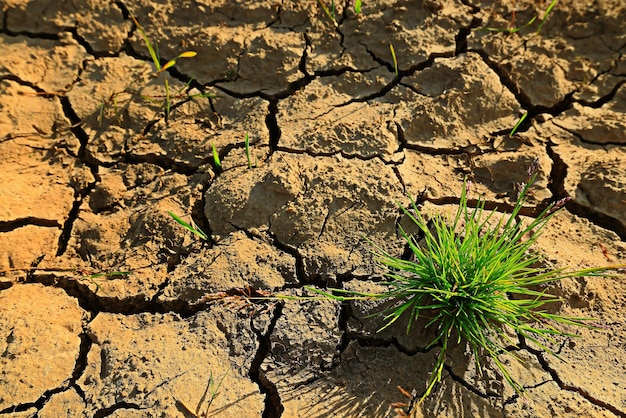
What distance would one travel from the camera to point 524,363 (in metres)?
1.81

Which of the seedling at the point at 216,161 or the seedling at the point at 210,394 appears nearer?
the seedling at the point at 210,394

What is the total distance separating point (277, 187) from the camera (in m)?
2.21

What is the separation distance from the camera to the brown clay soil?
1806 millimetres

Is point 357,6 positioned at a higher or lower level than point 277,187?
higher

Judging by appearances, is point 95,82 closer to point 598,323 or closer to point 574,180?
point 574,180

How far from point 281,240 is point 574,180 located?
4.62 feet

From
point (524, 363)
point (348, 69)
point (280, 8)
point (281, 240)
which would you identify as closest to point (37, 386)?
point (281, 240)

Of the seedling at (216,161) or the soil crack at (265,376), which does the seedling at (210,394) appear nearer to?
the soil crack at (265,376)

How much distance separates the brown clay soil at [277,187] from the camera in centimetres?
181

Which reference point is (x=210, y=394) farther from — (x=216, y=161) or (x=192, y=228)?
(x=216, y=161)

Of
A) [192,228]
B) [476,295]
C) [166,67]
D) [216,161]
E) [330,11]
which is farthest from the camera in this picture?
[330,11]

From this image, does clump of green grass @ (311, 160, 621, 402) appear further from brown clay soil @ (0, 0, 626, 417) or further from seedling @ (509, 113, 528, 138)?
seedling @ (509, 113, 528, 138)

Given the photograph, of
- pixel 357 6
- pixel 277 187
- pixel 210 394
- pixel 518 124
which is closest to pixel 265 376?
pixel 210 394

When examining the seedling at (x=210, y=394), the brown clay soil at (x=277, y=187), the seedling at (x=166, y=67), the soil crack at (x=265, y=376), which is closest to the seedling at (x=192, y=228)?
the brown clay soil at (x=277, y=187)
